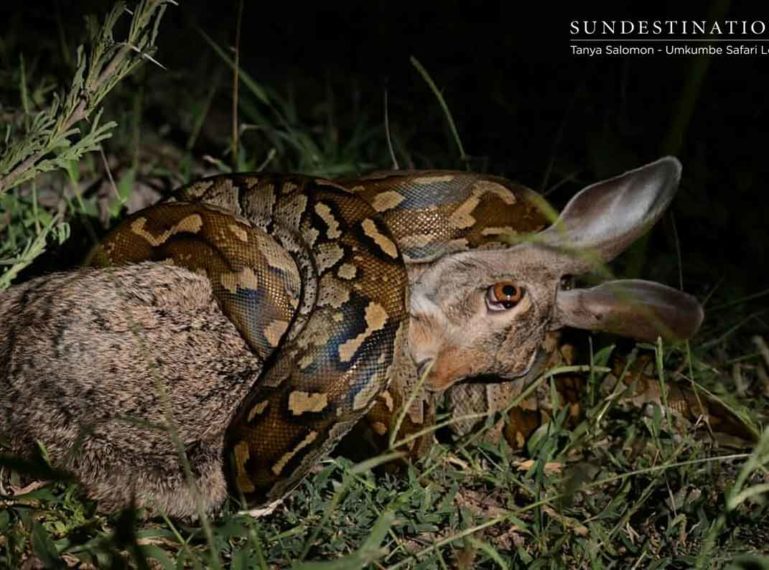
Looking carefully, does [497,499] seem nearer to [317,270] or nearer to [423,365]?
[423,365]

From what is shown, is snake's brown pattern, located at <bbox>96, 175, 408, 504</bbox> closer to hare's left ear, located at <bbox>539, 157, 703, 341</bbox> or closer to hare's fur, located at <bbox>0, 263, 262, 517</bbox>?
hare's fur, located at <bbox>0, 263, 262, 517</bbox>

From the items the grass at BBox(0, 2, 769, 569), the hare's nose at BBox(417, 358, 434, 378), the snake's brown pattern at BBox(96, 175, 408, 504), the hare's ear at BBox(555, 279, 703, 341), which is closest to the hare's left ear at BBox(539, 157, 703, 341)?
the hare's ear at BBox(555, 279, 703, 341)

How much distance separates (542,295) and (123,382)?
7.09 feet

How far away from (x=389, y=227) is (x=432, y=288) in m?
0.38

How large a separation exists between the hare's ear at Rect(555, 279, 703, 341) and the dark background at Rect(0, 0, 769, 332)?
1.13 m

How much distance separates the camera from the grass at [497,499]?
3.98 metres

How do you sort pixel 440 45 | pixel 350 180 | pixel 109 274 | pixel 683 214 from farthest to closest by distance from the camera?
pixel 440 45, pixel 683 214, pixel 350 180, pixel 109 274

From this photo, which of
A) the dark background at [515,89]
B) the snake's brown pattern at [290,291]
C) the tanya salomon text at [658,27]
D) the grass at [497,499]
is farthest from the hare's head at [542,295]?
the tanya salomon text at [658,27]

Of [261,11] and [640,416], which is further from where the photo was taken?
[261,11]

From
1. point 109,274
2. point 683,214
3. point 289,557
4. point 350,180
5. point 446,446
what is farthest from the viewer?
point 683,214

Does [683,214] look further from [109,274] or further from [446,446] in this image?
[109,274]

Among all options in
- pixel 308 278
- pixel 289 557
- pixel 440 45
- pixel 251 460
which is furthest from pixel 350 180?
pixel 440 45

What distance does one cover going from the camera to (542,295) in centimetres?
527

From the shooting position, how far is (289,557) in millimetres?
4102
